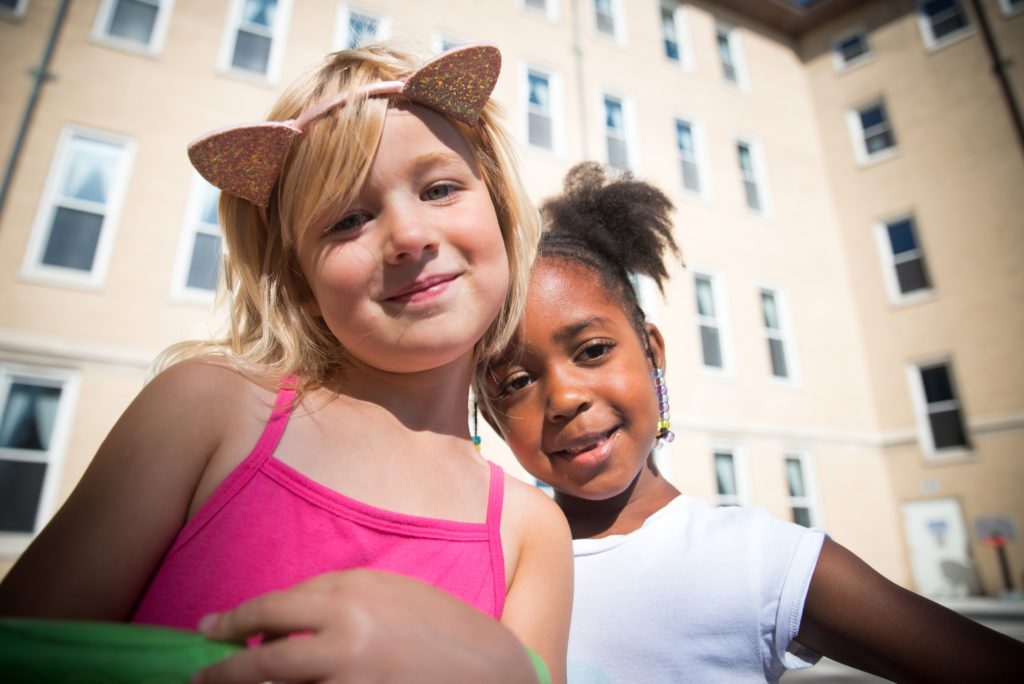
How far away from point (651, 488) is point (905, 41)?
15.9 metres

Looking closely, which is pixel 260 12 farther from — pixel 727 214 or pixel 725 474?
pixel 725 474

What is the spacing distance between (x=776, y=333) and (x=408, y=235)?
1197 cm

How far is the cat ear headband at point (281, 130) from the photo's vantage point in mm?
1054

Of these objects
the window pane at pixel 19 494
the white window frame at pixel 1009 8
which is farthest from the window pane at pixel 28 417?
the white window frame at pixel 1009 8

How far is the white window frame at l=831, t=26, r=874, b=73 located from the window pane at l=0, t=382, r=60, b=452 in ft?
54.9

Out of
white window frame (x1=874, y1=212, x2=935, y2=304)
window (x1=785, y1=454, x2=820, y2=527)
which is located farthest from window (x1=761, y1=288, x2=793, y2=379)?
white window frame (x1=874, y1=212, x2=935, y2=304)

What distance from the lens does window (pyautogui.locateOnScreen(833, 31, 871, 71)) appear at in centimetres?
1376

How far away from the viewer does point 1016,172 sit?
37.1 feet

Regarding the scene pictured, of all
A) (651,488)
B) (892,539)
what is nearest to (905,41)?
(892,539)

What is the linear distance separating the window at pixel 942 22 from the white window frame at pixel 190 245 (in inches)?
589

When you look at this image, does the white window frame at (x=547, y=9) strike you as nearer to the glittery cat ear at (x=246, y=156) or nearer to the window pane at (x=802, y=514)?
the window pane at (x=802, y=514)

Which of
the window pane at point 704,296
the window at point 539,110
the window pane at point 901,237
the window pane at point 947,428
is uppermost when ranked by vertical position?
the window at point 539,110

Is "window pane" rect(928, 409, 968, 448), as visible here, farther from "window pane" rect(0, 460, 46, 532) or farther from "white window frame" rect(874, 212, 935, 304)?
"window pane" rect(0, 460, 46, 532)

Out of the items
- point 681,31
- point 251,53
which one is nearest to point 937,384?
point 681,31
